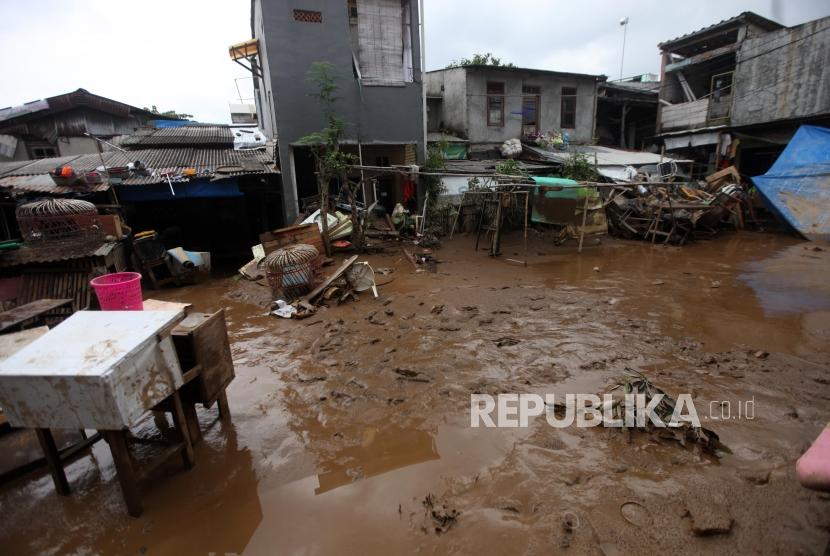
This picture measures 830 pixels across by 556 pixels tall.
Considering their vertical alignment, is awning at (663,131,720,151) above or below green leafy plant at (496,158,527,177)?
above

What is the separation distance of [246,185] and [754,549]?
14163 millimetres

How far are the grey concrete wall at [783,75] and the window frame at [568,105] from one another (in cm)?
653

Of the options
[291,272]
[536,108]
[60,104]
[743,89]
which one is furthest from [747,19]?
[60,104]

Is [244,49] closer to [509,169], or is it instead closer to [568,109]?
[509,169]

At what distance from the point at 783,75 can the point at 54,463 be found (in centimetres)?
2344

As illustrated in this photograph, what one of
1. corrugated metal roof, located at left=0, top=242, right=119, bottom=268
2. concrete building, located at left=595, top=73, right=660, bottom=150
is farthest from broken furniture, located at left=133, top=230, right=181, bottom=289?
concrete building, located at left=595, top=73, right=660, bottom=150

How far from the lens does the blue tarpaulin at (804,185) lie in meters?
12.2

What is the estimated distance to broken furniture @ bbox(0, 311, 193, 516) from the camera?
2.48m

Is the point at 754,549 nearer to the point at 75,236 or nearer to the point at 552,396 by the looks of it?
the point at 552,396

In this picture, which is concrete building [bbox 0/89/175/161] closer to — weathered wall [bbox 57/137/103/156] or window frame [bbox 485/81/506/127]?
weathered wall [bbox 57/137/103/156]

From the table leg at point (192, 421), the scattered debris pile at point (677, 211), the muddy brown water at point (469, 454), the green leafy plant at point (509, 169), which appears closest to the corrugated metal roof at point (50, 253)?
the muddy brown water at point (469, 454)

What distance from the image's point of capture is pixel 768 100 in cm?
1623

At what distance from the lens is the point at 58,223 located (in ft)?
25.3

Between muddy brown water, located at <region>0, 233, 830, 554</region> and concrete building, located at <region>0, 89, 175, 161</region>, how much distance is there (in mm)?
14778
